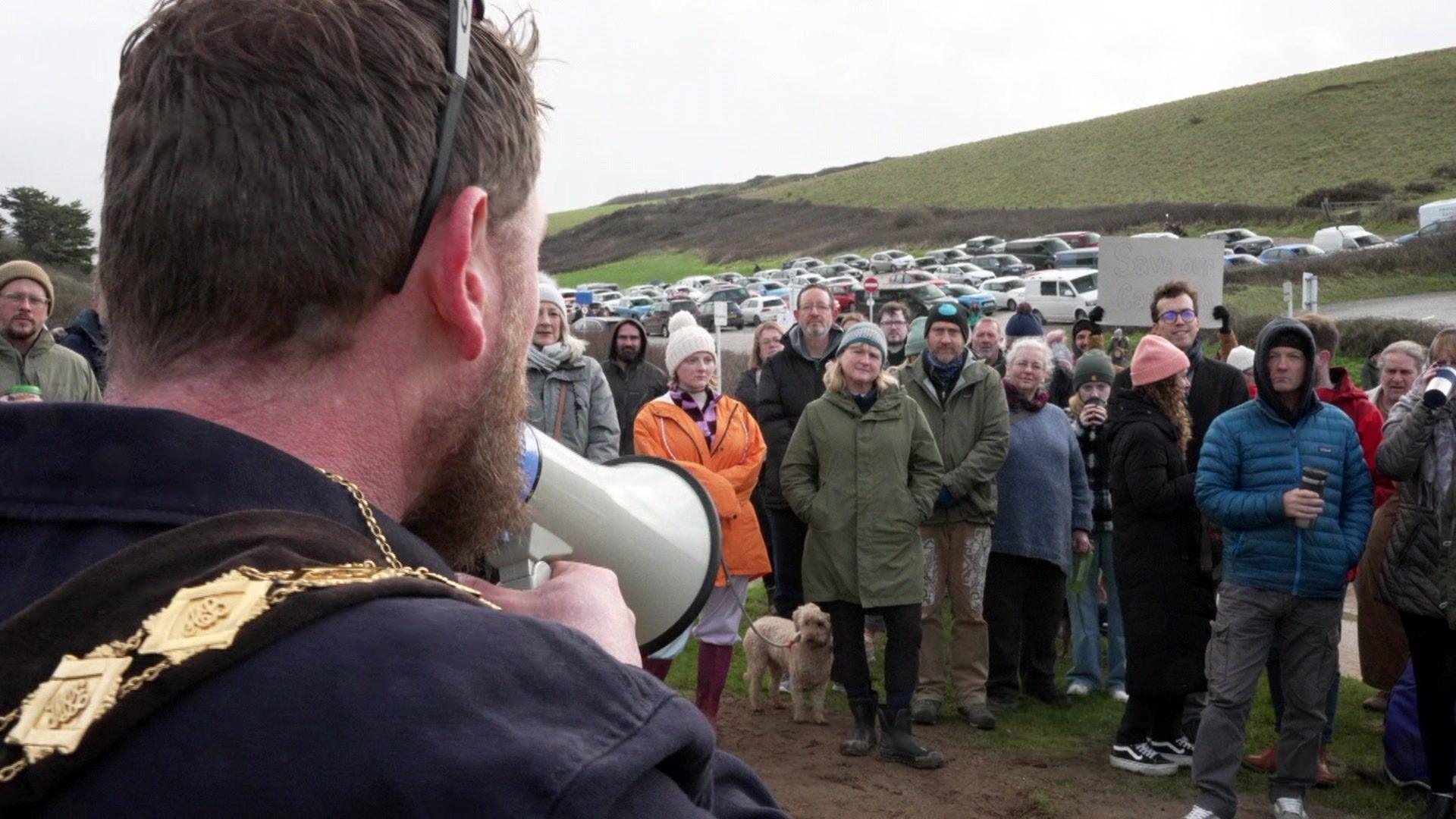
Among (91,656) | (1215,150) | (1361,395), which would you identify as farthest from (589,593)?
(1215,150)

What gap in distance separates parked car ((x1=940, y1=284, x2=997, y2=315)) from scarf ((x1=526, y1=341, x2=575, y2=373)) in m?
34.1

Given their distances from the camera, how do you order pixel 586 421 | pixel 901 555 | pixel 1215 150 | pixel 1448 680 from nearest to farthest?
pixel 1448 680 → pixel 901 555 → pixel 586 421 → pixel 1215 150

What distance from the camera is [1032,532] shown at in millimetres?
8203

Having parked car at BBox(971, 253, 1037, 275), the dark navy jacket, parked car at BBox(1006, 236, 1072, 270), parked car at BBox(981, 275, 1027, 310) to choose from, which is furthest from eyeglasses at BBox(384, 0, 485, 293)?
parked car at BBox(1006, 236, 1072, 270)

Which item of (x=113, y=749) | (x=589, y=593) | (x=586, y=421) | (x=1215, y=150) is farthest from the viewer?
(x=1215, y=150)

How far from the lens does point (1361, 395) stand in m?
7.91

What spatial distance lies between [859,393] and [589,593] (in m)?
6.28

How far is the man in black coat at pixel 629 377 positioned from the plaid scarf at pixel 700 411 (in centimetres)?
181

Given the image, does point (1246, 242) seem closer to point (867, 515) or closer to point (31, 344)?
point (867, 515)

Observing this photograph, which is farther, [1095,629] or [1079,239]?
[1079,239]

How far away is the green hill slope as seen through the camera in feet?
214

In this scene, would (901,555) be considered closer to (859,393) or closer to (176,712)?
(859,393)

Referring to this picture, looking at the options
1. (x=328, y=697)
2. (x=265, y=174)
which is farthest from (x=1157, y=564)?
(x=328, y=697)

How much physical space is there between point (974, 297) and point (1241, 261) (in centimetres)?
900
